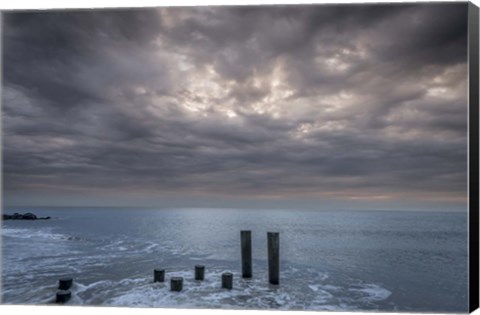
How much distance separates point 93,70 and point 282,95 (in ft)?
26.2

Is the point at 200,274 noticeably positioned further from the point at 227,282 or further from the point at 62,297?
the point at 62,297

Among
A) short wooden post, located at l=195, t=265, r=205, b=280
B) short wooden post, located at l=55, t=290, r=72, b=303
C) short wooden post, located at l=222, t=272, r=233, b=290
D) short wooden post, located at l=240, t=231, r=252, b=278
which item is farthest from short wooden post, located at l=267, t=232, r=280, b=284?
short wooden post, located at l=55, t=290, r=72, b=303

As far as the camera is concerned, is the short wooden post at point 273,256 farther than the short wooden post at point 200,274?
No

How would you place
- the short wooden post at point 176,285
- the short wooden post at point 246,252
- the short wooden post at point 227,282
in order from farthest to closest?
the short wooden post at point 246,252, the short wooden post at point 227,282, the short wooden post at point 176,285

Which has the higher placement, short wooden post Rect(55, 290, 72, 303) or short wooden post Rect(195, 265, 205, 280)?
short wooden post Rect(55, 290, 72, 303)

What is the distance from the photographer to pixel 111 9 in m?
7.45

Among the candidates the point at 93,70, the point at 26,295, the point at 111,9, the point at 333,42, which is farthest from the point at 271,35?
the point at 26,295

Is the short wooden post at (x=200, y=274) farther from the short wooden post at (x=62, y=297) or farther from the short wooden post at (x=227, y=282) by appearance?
the short wooden post at (x=62, y=297)

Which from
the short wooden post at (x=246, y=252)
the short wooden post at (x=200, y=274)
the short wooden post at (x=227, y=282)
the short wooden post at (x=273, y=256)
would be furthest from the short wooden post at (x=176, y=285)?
the short wooden post at (x=273, y=256)

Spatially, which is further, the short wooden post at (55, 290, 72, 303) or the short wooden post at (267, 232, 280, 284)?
the short wooden post at (267, 232, 280, 284)

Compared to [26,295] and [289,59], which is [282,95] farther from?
[26,295]

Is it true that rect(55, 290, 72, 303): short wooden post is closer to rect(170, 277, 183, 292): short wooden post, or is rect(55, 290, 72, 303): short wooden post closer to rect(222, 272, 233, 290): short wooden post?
rect(170, 277, 183, 292): short wooden post

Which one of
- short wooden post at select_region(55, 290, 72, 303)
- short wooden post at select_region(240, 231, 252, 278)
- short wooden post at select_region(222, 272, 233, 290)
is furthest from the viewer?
short wooden post at select_region(240, 231, 252, 278)

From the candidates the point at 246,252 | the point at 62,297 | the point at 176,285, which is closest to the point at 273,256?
the point at 246,252
